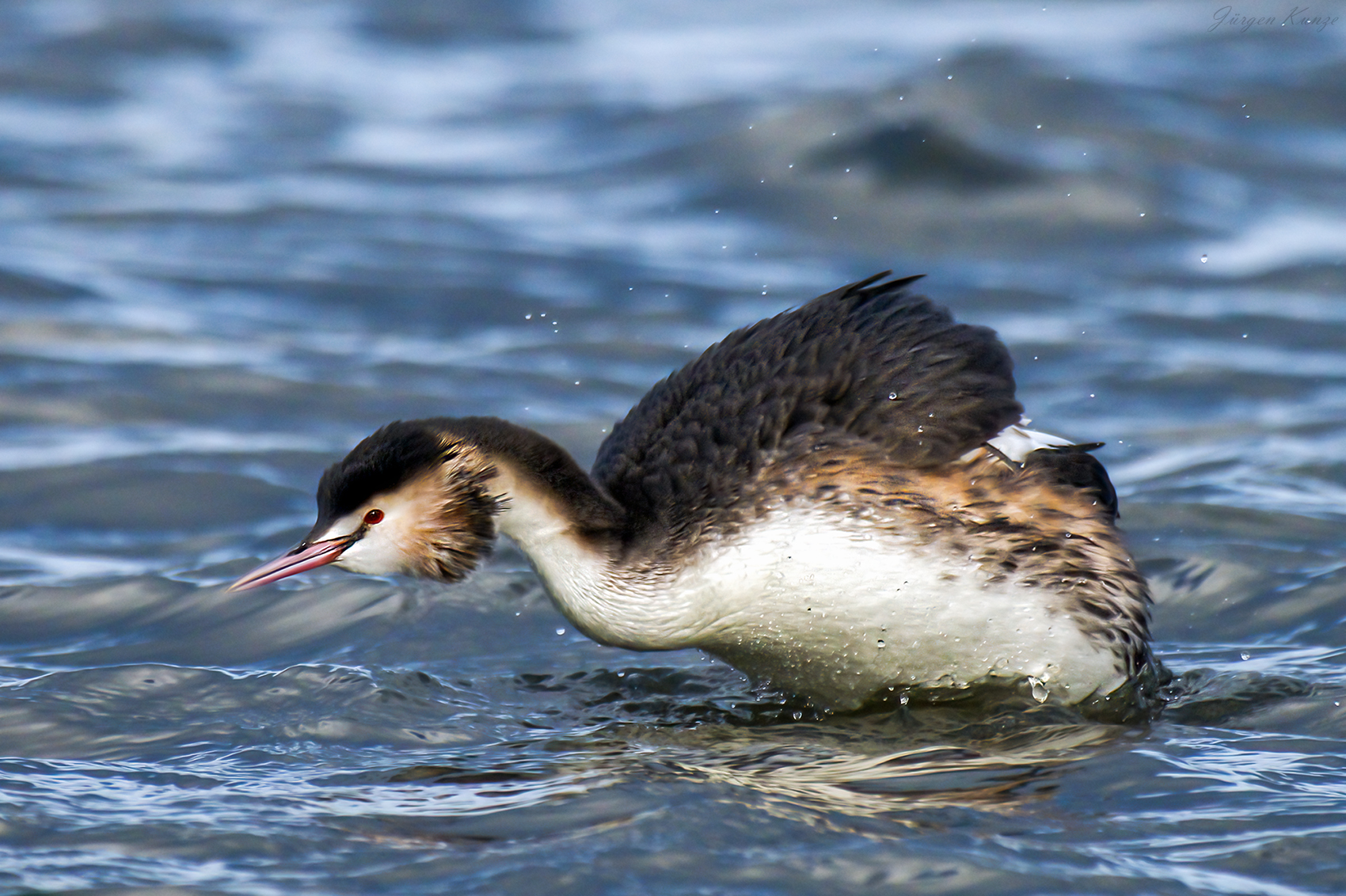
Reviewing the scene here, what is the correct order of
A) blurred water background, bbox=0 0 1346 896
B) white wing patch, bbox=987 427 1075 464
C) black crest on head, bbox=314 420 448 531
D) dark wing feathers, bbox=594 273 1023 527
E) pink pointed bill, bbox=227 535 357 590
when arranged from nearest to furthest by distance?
blurred water background, bbox=0 0 1346 896 → black crest on head, bbox=314 420 448 531 → pink pointed bill, bbox=227 535 357 590 → dark wing feathers, bbox=594 273 1023 527 → white wing patch, bbox=987 427 1075 464

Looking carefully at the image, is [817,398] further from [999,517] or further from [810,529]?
[999,517]

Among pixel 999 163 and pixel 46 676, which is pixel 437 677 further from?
pixel 999 163

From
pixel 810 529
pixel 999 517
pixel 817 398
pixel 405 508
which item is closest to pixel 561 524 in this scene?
pixel 405 508

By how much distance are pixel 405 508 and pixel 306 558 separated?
1.12 feet

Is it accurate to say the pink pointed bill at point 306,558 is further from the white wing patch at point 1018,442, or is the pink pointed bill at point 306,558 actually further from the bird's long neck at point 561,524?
the white wing patch at point 1018,442

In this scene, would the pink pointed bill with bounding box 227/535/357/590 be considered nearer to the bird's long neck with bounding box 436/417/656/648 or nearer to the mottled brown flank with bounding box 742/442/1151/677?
the bird's long neck with bounding box 436/417/656/648

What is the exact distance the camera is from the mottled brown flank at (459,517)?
5227 mm

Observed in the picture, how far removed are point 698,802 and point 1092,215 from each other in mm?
8510

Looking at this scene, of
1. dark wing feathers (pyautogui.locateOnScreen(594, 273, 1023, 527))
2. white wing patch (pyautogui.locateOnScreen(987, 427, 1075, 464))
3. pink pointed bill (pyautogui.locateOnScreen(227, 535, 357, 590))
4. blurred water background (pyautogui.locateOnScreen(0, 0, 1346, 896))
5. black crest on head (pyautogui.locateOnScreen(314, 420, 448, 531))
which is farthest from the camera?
white wing patch (pyautogui.locateOnScreen(987, 427, 1075, 464))

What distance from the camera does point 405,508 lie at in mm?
5230

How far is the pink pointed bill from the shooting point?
208 inches

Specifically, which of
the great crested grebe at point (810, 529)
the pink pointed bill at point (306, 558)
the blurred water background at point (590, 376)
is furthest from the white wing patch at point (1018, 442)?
the pink pointed bill at point (306, 558)

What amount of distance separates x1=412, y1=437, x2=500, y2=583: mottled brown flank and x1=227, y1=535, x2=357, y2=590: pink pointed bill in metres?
0.22

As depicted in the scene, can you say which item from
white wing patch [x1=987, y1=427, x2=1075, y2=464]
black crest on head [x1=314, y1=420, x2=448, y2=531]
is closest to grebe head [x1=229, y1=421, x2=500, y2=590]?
black crest on head [x1=314, y1=420, x2=448, y2=531]
